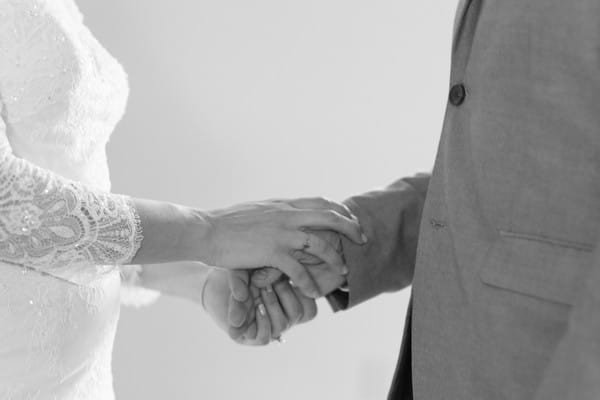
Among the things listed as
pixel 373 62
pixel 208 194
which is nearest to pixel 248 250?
pixel 208 194

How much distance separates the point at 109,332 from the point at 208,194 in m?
1.26

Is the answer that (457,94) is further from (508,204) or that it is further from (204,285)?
(204,285)

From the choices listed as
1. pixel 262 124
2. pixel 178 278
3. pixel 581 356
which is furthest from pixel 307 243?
pixel 262 124

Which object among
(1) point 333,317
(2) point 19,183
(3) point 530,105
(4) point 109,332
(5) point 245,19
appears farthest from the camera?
(1) point 333,317

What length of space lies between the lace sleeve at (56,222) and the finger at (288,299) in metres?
0.42

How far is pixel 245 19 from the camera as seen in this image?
8.62ft

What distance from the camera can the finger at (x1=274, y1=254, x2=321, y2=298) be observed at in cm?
148

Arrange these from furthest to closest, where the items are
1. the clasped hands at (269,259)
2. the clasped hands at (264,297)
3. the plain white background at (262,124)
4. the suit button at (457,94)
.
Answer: the plain white background at (262,124), the clasped hands at (264,297), the clasped hands at (269,259), the suit button at (457,94)

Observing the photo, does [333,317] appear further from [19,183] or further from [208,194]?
[19,183]

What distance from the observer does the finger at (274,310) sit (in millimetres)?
1575

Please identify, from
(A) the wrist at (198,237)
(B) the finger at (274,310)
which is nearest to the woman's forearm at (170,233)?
(A) the wrist at (198,237)

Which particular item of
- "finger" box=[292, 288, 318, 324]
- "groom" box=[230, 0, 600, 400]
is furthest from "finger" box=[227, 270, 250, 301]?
"groom" box=[230, 0, 600, 400]

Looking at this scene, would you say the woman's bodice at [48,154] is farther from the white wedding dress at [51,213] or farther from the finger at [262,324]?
the finger at [262,324]

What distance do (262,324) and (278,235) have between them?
0.24 meters
